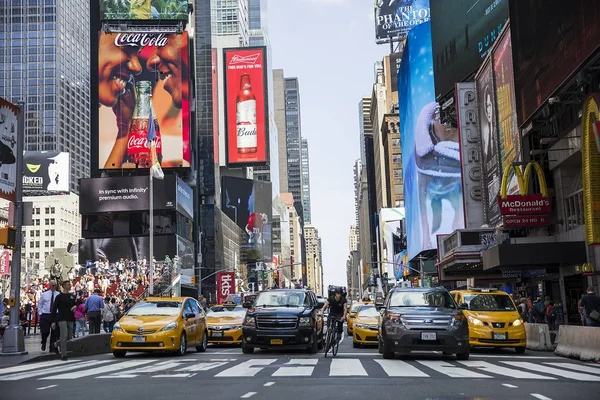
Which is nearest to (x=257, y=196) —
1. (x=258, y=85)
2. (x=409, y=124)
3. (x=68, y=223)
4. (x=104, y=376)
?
(x=258, y=85)

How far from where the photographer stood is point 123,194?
99.9 m

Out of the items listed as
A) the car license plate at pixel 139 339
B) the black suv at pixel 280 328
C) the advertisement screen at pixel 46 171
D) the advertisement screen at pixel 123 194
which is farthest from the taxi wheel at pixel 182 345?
the advertisement screen at pixel 123 194

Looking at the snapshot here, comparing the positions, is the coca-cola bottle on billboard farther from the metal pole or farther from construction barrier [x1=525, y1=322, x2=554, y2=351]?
construction barrier [x1=525, y1=322, x2=554, y2=351]

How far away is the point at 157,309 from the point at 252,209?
141 metres

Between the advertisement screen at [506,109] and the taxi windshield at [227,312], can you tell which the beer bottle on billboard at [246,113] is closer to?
the advertisement screen at [506,109]

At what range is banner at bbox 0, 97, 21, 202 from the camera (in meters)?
19.5

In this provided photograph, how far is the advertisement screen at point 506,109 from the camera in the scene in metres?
37.8

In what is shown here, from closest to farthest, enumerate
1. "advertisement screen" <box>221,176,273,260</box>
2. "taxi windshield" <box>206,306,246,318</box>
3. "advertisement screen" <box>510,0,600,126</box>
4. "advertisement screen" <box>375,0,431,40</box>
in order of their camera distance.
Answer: "advertisement screen" <box>510,0,600,126</box>, "taxi windshield" <box>206,306,246,318</box>, "advertisement screen" <box>375,0,431,40</box>, "advertisement screen" <box>221,176,273,260</box>

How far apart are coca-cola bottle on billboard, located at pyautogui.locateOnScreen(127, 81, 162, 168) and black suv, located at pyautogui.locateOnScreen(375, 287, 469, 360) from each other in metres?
89.4

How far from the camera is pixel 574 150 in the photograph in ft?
101

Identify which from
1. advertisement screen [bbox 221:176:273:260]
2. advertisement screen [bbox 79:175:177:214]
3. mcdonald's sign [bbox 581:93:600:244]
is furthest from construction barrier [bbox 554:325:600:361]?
advertisement screen [bbox 221:176:273:260]

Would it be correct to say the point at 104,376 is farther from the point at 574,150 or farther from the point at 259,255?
the point at 259,255

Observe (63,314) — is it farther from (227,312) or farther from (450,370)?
(450,370)

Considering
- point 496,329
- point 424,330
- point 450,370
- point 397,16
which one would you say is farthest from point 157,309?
point 397,16
